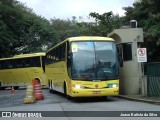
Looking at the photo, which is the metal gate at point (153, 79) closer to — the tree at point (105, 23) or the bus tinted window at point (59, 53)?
the bus tinted window at point (59, 53)

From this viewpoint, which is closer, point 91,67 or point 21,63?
point 91,67

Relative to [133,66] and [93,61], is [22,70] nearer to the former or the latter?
[133,66]

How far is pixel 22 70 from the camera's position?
4525 cm

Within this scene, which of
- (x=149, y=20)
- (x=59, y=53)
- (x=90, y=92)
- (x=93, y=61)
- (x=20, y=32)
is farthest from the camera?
(x=20, y=32)

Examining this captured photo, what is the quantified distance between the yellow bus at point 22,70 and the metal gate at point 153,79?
71.0 ft

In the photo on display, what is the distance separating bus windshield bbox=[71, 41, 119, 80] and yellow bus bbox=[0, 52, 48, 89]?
2132 cm

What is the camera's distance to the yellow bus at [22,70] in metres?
43.1

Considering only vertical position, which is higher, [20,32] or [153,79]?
[20,32]

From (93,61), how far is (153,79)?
3317mm

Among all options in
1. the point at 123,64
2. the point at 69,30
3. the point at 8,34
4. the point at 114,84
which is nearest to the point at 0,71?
the point at 8,34

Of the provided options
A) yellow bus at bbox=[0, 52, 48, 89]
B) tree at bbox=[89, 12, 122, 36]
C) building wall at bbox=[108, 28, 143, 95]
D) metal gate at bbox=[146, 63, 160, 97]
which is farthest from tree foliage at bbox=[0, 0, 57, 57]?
metal gate at bbox=[146, 63, 160, 97]

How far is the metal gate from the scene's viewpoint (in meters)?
Answer: 21.6

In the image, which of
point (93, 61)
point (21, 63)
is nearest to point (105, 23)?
point (21, 63)

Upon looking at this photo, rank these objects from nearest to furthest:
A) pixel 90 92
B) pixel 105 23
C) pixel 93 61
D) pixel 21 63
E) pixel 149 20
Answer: pixel 90 92 → pixel 93 61 → pixel 149 20 → pixel 105 23 → pixel 21 63
